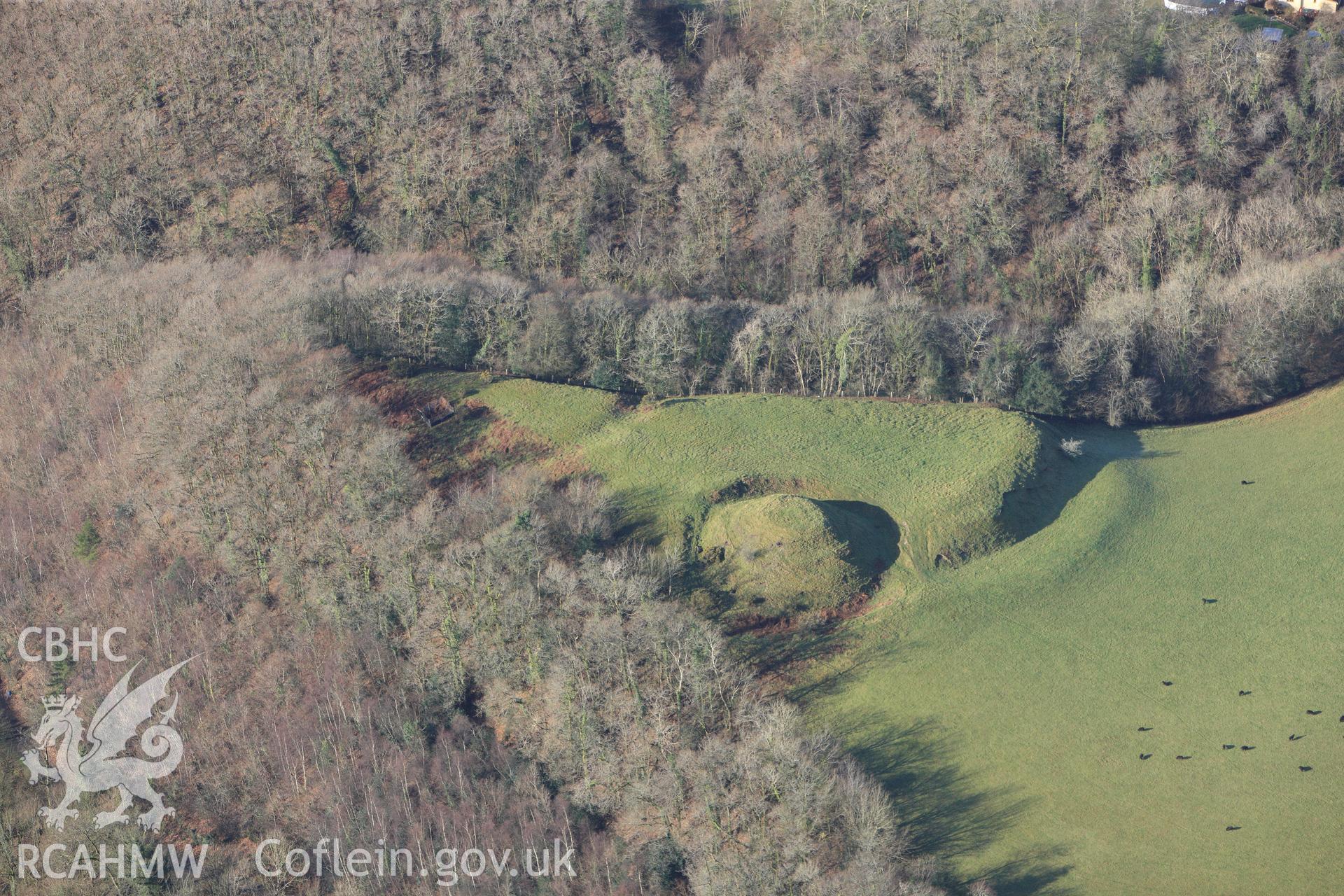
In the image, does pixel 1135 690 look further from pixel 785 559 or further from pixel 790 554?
pixel 785 559

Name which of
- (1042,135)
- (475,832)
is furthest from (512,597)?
(1042,135)

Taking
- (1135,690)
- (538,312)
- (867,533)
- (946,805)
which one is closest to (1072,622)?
(1135,690)

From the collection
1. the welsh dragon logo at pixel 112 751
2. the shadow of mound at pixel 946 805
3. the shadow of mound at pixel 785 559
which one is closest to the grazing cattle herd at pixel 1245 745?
the shadow of mound at pixel 946 805

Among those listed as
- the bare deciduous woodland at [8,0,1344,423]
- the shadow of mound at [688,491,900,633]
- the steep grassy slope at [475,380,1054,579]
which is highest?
the bare deciduous woodland at [8,0,1344,423]

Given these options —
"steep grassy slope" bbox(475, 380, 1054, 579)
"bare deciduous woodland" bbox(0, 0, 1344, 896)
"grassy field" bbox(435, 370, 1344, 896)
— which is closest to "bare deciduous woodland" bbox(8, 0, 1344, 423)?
"bare deciduous woodland" bbox(0, 0, 1344, 896)

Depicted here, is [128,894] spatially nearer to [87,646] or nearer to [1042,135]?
[87,646]

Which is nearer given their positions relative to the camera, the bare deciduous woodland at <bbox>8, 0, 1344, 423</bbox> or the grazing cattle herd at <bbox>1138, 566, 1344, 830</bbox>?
the grazing cattle herd at <bbox>1138, 566, 1344, 830</bbox>

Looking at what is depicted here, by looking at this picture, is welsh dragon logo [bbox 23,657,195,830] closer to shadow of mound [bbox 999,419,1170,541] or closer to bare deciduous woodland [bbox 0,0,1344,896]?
bare deciduous woodland [bbox 0,0,1344,896]
